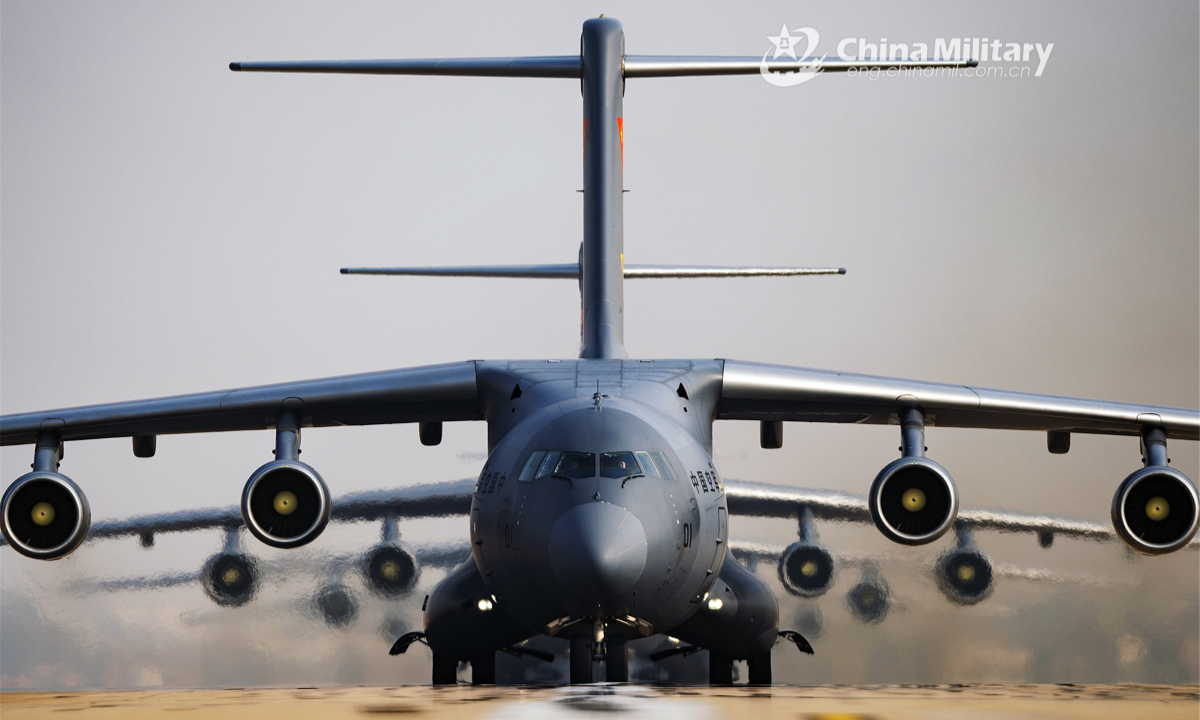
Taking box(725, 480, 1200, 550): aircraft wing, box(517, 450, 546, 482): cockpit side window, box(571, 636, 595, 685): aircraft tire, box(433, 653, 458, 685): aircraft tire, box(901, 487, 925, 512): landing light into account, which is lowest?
box(433, 653, 458, 685): aircraft tire

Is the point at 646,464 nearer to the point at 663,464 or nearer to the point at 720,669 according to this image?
the point at 663,464

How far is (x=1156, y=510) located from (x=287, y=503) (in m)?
6.64

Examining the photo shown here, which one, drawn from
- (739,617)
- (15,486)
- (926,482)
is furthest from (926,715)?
(15,486)

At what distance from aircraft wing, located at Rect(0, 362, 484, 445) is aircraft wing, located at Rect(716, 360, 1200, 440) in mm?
2206

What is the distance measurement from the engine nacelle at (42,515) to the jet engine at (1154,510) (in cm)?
803

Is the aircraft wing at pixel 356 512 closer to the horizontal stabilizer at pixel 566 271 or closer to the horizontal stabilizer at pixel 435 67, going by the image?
the horizontal stabilizer at pixel 566 271

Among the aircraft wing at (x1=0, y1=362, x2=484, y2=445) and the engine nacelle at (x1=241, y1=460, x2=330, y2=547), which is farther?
the aircraft wing at (x1=0, y1=362, x2=484, y2=445)

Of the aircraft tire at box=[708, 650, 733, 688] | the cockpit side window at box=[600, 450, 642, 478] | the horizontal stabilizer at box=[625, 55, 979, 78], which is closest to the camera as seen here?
the cockpit side window at box=[600, 450, 642, 478]

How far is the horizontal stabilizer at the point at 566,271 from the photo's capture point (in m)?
9.95

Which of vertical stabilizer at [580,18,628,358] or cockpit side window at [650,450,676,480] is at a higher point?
vertical stabilizer at [580,18,628,358]

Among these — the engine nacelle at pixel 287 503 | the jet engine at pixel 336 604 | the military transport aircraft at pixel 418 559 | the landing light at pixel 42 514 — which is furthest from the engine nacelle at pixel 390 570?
the landing light at pixel 42 514

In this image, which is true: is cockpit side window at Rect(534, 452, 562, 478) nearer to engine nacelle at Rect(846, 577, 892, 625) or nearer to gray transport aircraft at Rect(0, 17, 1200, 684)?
gray transport aircraft at Rect(0, 17, 1200, 684)

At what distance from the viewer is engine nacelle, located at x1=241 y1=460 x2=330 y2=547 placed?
26.8 ft

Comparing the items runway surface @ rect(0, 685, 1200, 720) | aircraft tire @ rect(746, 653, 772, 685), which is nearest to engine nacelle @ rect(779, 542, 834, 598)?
aircraft tire @ rect(746, 653, 772, 685)
